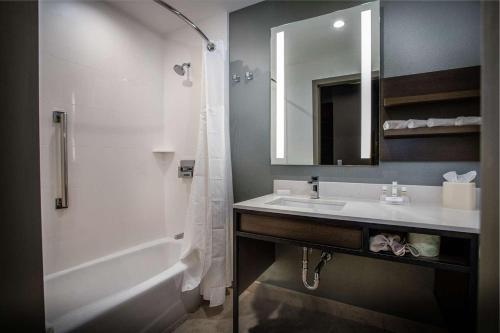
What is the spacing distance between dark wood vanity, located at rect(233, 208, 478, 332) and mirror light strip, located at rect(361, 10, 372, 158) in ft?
2.00

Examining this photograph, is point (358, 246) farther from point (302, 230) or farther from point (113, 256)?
point (113, 256)

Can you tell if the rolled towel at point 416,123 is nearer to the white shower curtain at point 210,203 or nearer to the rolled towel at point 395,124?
the rolled towel at point 395,124

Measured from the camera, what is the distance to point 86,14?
1570 mm

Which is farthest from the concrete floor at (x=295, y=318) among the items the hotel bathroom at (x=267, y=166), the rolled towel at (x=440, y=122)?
the rolled towel at (x=440, y=122)

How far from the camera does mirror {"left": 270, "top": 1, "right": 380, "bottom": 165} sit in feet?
4.51

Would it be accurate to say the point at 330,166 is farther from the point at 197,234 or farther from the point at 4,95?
the point at 4,95

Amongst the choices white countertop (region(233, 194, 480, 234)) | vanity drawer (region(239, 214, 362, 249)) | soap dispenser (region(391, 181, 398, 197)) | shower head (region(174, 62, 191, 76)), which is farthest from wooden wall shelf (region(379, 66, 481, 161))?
shower head (region(174, 62, 191, 76))

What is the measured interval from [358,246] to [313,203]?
445mm

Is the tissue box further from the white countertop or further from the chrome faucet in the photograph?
the chrome faucet

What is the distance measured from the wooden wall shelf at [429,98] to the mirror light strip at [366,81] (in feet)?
0.36

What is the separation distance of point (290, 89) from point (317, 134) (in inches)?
16.0

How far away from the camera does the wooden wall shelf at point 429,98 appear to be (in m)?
1.13

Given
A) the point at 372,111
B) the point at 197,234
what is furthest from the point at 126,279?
the point at 372,111

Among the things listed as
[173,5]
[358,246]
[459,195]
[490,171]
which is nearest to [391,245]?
[358,246]
